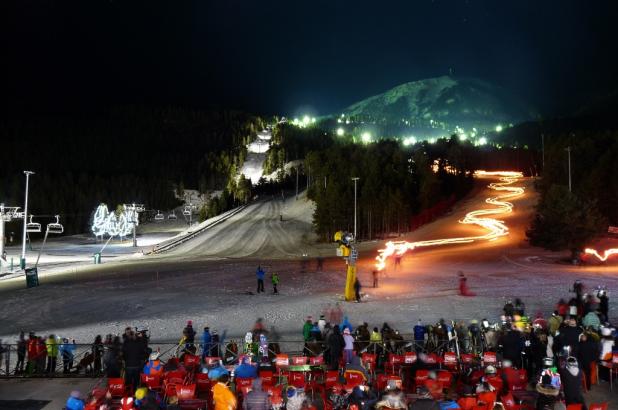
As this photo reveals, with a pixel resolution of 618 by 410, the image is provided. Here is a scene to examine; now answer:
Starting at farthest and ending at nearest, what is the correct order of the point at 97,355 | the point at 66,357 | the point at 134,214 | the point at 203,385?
the point at 134,214
the point at 97,355
the point at 66,357
the point at 203,385

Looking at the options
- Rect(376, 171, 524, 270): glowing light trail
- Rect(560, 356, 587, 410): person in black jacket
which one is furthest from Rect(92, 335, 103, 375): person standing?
Rect(376, 171, 524, 270): glowing light trail

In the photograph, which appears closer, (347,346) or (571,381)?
(571,381)

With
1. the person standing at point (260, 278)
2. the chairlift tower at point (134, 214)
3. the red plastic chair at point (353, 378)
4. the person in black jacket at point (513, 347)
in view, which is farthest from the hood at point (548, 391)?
the chairlift tower at point (134, 214)

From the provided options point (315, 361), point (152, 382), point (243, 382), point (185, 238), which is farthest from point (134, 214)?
point (243, 382)

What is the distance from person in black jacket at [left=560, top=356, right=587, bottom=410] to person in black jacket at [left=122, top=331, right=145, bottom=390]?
8.25m

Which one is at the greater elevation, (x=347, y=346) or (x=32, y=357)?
(x=347, y=346)

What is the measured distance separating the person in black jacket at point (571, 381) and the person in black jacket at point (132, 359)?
825cm

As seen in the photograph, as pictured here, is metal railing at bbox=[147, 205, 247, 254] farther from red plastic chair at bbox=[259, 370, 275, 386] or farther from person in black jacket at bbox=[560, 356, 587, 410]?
person in black jacket at bbox=[560, 356, 587, 410]

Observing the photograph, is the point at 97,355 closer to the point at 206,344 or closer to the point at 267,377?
the point at 206,344

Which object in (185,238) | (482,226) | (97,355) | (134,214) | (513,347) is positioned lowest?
(97,355)

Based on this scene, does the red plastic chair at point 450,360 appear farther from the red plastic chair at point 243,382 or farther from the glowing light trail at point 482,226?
the glowing light trail at point 482,226

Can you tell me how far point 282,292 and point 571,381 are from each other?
2040 centimetres

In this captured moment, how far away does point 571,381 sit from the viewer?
8750 mm

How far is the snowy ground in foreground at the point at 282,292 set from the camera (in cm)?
2080
